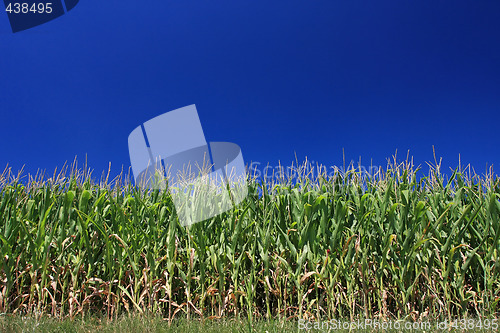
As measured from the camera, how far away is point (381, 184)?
3.20m

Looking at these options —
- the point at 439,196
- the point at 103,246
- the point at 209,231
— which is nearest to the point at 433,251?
the point at 439,196

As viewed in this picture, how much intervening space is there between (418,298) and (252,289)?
1.54 metres

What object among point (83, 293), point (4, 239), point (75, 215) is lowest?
point (83, 293)

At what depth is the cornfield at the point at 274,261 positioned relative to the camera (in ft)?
8.72

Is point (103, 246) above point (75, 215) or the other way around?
the other way around

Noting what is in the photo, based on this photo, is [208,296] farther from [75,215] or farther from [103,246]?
[75,215]

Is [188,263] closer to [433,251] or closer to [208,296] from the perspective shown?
[208,296]

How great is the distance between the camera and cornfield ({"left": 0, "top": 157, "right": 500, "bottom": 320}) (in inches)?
105

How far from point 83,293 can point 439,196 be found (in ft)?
12.3

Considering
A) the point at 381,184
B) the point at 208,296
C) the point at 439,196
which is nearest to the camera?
the point at 208,296

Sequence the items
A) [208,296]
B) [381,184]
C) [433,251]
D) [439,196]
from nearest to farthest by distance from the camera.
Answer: [433,251] < [208,296] < [439,196] < [381,184]

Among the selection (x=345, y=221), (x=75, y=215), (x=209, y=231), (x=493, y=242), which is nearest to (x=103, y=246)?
(x=75, y=215)

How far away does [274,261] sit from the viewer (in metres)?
2.80

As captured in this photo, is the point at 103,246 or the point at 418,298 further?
the point at 103,246
